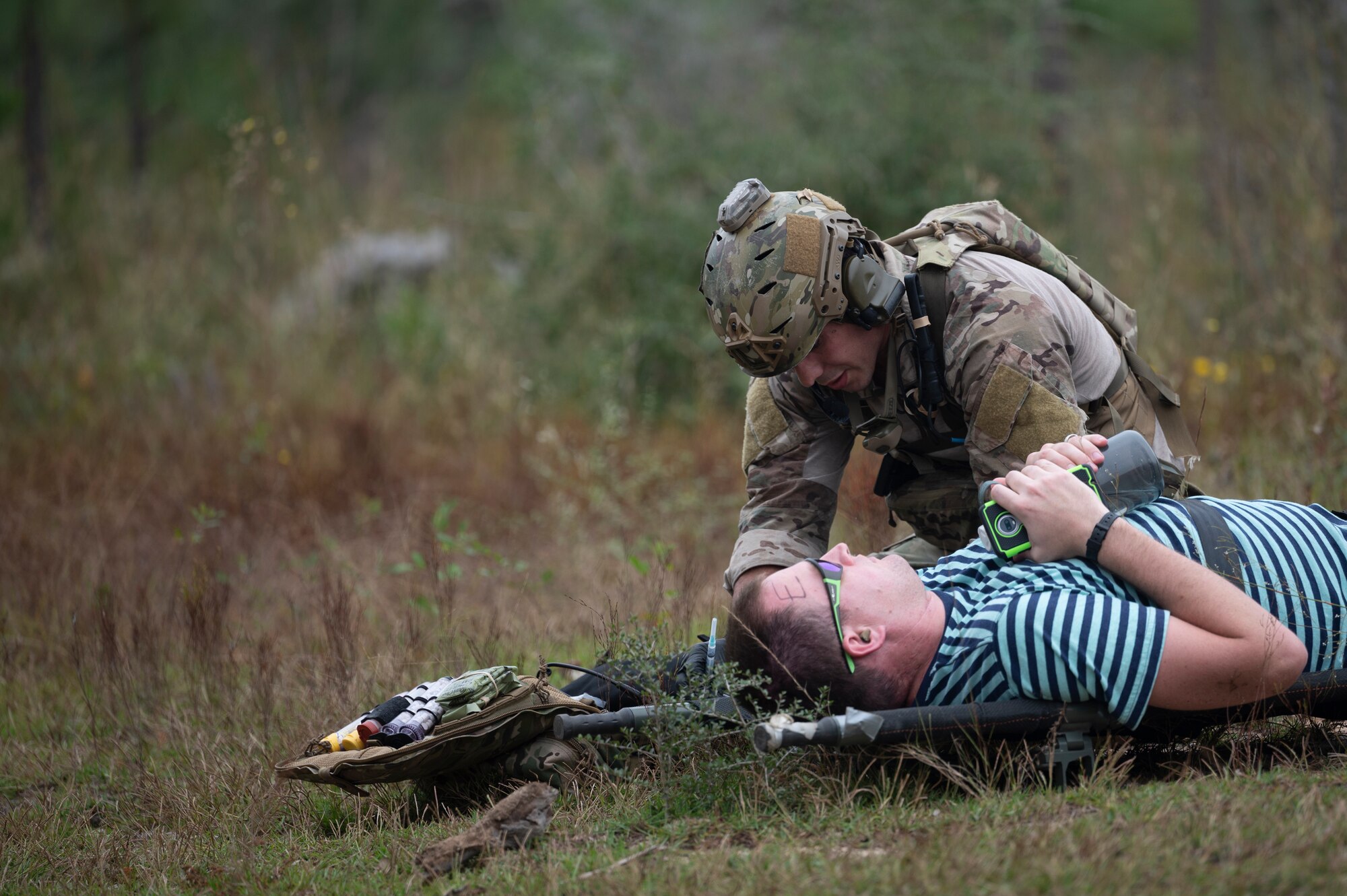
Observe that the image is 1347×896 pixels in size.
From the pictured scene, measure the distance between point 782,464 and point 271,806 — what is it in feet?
6.21

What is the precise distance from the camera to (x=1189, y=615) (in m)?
2.60

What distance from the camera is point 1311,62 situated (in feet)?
23.9

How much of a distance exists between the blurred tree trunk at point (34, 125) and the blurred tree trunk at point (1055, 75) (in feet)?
28.4

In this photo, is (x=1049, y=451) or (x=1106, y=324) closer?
(x=1049, y=451)

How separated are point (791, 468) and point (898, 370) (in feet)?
1.76

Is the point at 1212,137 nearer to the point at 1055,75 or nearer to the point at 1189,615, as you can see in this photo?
the point at 1055,75

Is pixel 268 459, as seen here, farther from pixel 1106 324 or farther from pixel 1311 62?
pixel 1311 62

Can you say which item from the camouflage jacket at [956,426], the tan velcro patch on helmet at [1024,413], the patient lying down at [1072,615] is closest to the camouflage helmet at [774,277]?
the camouflage jacket at [956,426]

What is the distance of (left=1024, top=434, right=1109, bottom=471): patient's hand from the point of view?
9.37ft

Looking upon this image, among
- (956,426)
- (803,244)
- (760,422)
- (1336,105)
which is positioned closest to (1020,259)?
(956,426)

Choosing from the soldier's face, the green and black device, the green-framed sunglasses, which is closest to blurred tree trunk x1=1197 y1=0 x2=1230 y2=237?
the soldier's face

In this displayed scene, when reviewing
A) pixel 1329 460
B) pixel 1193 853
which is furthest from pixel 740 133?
pixel 1193 853

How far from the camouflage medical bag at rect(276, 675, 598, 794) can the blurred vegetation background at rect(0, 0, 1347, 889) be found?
22cm

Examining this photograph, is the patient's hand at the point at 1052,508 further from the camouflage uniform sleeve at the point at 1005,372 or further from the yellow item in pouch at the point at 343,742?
the yellow item in pouch at the point at 343,742
